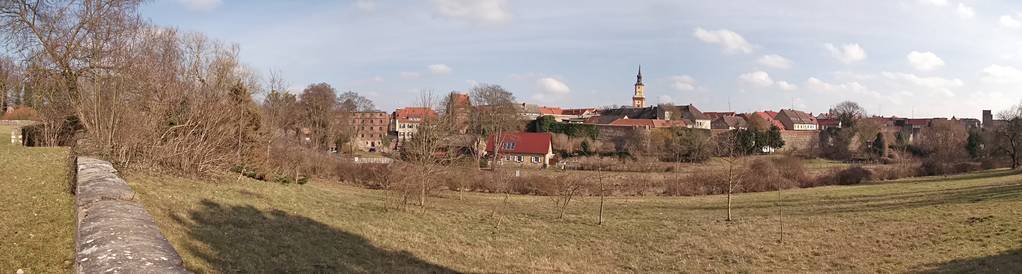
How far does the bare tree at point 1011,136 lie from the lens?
43438mm

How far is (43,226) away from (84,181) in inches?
46.2

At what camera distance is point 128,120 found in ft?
43.8

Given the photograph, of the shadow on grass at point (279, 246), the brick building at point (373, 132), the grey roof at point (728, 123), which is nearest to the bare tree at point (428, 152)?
the shadow on grass at point (279, 246)

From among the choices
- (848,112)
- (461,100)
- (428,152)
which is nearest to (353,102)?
(461,100)

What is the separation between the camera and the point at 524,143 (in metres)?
51.9

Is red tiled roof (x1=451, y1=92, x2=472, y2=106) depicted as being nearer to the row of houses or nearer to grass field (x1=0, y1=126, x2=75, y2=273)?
the row of houses

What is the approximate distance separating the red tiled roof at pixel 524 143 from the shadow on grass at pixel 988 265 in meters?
39.0

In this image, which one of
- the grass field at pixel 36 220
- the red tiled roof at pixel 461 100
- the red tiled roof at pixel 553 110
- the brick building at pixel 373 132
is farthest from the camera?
the red tiled roof at pixel 553 110

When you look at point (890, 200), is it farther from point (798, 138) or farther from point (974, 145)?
point (798, 138)

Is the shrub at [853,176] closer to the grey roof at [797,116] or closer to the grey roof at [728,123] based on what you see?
the grey roof at [728,123]

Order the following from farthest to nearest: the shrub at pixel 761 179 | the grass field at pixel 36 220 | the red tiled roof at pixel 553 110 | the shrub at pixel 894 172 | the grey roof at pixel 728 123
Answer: the red tiled roof at pixel 553 110 < the grey roof at pixel 728 123 < the shrub at pixel 894 172 < the shrub at pixel 761 179 < the grass field at pixel 36 220

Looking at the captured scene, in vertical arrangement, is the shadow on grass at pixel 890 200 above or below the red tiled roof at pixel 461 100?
below

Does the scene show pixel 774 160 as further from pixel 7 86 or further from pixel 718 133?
pixel 7 86

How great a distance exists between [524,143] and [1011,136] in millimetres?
36556
